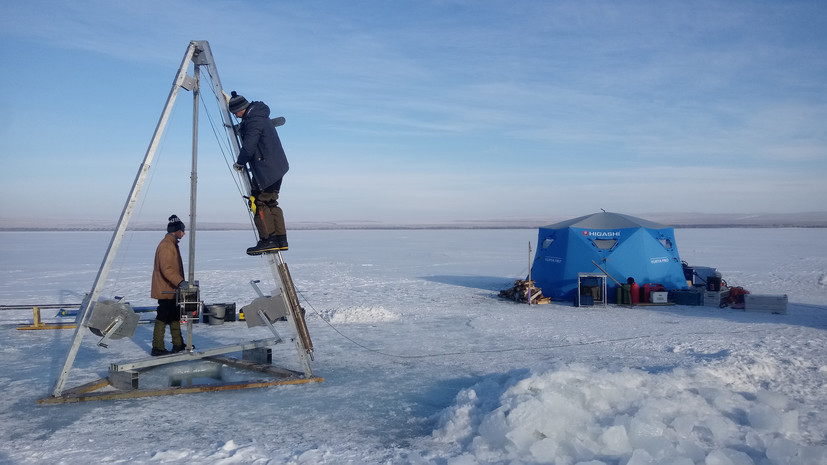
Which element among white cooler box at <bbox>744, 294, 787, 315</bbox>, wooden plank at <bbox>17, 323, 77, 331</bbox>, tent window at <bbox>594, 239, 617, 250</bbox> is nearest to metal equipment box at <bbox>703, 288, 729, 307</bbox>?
white cooler box at <bbox>744, 294, 787, 315</bbox>

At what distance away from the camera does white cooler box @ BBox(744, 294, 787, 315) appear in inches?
489

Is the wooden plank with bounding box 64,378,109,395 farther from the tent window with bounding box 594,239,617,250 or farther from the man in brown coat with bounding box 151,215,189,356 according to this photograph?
the tent window with bounding box 594,239,617,250

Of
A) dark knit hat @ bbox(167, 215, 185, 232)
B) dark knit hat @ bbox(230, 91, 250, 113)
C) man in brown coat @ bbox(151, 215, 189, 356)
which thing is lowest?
man in brown coat @ bbox(151, 215, 189, 356)


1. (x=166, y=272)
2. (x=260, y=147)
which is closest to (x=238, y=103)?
(x=260, y=147)

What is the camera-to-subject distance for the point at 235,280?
1889 centimetres

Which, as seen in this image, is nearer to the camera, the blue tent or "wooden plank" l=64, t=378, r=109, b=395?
"wooden plank" l=64, t=378, r=109, b=395

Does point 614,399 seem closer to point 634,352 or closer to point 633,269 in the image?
point 634,352

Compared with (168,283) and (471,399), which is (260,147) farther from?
(471,399)

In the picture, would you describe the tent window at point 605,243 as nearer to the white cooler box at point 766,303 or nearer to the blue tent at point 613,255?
the blue tent at point 613,255

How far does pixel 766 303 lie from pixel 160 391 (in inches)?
475

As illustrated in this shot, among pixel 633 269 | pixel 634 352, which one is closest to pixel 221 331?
pixel 634 352

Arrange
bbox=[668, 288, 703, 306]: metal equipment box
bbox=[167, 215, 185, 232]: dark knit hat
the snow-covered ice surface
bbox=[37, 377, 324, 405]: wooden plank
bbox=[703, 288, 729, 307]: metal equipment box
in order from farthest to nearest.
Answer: bbox=[668, 288, 703, 306]: metal equipment box < bbox=[703, 288, 729, 307]: metal equipment box < bbox=[167, 215, 185, 232]: dark knit hat < bbox=[37, 377, 324, 405]: wooden plank < the snow-covered ice surface

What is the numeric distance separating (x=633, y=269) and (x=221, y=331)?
1000 centimetres

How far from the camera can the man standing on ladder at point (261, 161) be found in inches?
247
